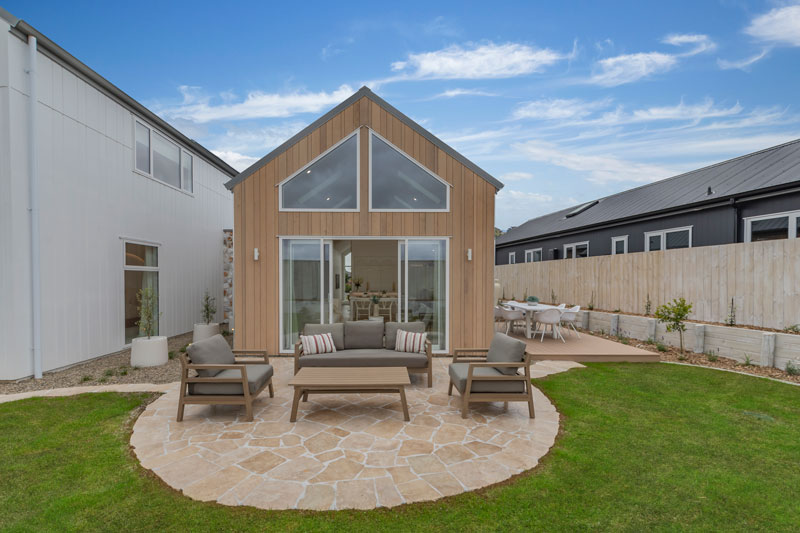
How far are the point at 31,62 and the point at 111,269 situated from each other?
3.78 meters

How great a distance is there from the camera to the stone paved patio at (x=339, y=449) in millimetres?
2939

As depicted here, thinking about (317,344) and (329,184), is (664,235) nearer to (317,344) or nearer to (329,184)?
(329,184)

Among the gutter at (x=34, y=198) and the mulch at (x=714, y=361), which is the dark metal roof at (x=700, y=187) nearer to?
the mulch at (x=714, y=361)

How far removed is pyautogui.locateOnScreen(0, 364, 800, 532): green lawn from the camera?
257cm

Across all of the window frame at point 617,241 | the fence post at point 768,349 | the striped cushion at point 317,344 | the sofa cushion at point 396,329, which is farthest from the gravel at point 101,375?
the window frame at point 617,241

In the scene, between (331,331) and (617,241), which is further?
(617,241)

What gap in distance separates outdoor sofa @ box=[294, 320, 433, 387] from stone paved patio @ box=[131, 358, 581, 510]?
24.4 inches

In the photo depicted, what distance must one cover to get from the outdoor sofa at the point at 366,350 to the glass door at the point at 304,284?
1364mm

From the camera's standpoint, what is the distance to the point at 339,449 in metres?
3.65

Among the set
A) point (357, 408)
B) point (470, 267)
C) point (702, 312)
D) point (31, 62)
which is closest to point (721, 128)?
point (702, 312)

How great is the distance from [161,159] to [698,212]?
1445cm

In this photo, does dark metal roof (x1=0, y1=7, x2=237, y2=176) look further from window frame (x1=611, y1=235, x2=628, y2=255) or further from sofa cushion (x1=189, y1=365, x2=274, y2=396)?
window frame (x1=611, y1=235, x2=628, y2=255)

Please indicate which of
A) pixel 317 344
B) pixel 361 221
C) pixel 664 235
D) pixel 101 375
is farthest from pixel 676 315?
pixel 101 375

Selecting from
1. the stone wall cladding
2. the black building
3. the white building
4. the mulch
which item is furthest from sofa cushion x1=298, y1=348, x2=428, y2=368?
the black building
